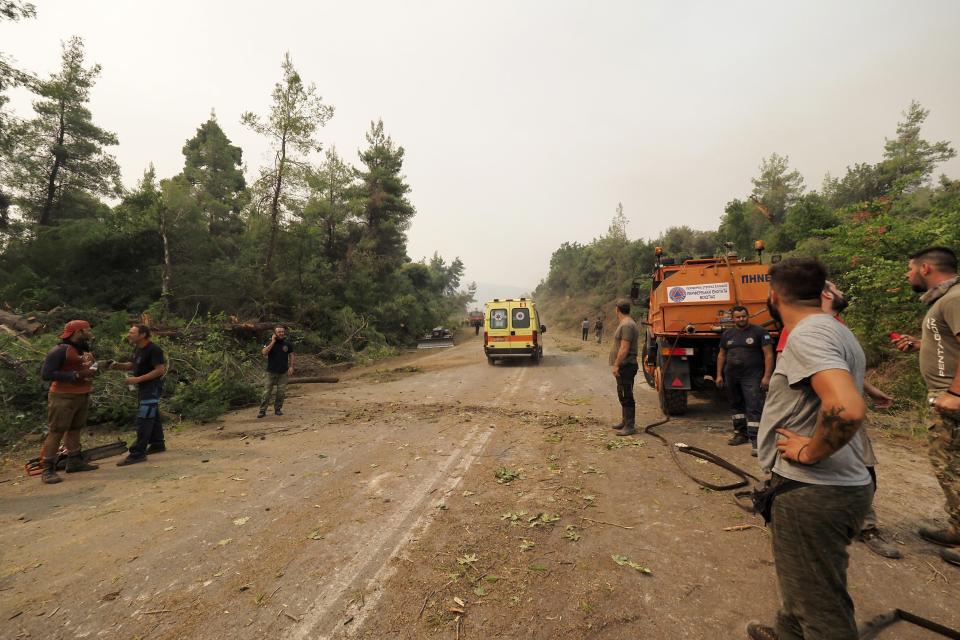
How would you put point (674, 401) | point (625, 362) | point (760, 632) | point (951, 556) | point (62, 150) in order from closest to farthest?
point (760, 632), point (951, 556), point (625, 362), point (674, 401), point (62, 150)

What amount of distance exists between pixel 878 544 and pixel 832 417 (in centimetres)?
268

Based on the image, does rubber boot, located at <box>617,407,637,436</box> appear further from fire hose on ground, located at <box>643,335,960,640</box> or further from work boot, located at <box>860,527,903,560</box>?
work boot, located at <box>860,527,903,560</box>

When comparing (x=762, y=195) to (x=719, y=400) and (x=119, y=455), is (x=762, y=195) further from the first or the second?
(x=119, y=455)

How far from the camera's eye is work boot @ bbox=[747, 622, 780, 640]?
205 centimetres

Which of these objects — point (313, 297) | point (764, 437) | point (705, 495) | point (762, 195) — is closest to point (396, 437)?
point (705, 495)

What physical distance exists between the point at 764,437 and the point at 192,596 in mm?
3666

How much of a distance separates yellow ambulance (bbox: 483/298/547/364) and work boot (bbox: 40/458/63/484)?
1057cm

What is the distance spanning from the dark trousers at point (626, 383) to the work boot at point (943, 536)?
120 inches

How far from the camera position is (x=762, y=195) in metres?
34.1

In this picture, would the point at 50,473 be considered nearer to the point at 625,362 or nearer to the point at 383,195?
the point at 625,362

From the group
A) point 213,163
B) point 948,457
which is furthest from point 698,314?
point 213,163

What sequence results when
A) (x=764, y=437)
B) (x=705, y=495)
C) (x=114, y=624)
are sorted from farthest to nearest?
(x=705, y=495)
(x=114, y=624)
(x=764, y=437)

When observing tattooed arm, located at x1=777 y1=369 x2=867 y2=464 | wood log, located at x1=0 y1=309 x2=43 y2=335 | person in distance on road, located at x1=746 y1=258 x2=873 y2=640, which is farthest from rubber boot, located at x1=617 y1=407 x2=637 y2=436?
wood log, located at x1=0 y1=309 x2=43 y2=335

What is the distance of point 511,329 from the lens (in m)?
13.9
